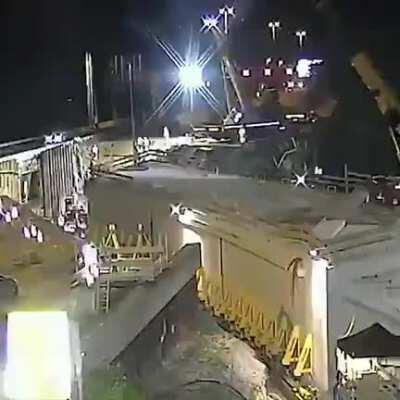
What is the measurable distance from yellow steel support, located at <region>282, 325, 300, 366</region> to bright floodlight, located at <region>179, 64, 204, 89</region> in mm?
1492

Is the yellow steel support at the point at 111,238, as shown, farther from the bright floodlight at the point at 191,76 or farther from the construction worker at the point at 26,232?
the bright floodlight at the point at 191,76

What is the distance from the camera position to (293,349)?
238 cm

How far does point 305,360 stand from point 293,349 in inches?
3.5

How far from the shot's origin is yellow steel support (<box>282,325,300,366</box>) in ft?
7.75

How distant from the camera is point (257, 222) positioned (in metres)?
2.64

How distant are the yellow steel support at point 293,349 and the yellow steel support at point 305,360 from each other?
0.04m

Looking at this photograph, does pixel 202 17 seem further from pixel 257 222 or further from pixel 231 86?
pixel 257 222

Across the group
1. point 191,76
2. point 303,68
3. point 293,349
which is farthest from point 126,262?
point 191,76

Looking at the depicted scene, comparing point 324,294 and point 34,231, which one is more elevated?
point 34,231

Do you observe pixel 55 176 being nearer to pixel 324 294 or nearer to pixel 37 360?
pixel 324 294

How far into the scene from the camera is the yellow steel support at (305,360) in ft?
7.48

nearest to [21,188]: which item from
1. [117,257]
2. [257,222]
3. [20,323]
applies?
[117,257]

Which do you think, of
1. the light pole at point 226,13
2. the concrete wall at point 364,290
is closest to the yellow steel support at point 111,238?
the concrete wall at point 364,290

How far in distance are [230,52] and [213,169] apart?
510 mm
